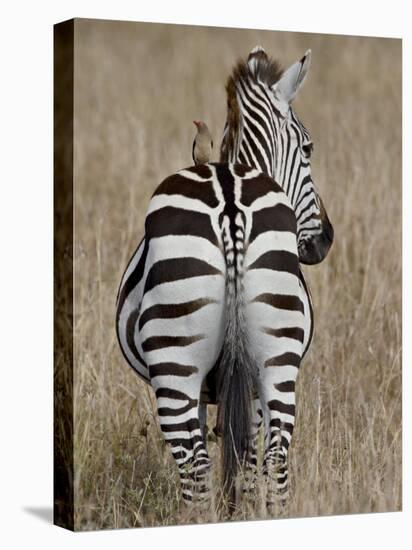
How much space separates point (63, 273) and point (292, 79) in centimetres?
180

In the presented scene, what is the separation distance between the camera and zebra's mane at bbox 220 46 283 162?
8.06 meters

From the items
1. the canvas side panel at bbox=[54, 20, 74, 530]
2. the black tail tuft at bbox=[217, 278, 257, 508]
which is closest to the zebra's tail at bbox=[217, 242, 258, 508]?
the black tail tuft at bbox=[217, 278, 257, 508]

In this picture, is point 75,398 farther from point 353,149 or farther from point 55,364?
point 353,149

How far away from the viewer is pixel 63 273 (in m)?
7.76

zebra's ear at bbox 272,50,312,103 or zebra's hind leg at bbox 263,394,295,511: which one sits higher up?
zebra's ear at bbox 272,50,312,103

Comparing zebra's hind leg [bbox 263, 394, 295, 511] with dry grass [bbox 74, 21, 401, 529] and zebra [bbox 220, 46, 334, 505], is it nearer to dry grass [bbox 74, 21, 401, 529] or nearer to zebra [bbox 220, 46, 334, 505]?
dry grass [bbox 74, 21, 401, 529]

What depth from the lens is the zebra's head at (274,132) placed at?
8.04m

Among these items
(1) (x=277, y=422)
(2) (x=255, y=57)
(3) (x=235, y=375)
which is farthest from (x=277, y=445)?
(2) (x=255, y=57)

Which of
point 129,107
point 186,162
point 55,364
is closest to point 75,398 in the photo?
point 55,364

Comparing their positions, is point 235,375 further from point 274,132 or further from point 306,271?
point 306,271

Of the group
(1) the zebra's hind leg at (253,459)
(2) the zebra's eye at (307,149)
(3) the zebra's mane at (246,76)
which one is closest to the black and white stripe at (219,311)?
(1) the zebra's hind leg at (253,459)

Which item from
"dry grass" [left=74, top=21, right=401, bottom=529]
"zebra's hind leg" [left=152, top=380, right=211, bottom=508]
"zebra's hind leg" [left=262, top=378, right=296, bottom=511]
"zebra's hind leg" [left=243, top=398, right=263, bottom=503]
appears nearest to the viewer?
"zebra's hind leg" [left=152, top=380, right=211, bottom=508]

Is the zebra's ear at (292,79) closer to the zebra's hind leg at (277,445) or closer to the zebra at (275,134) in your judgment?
the zebra at (275,134)

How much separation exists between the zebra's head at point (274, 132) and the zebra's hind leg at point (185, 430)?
4.67ft
